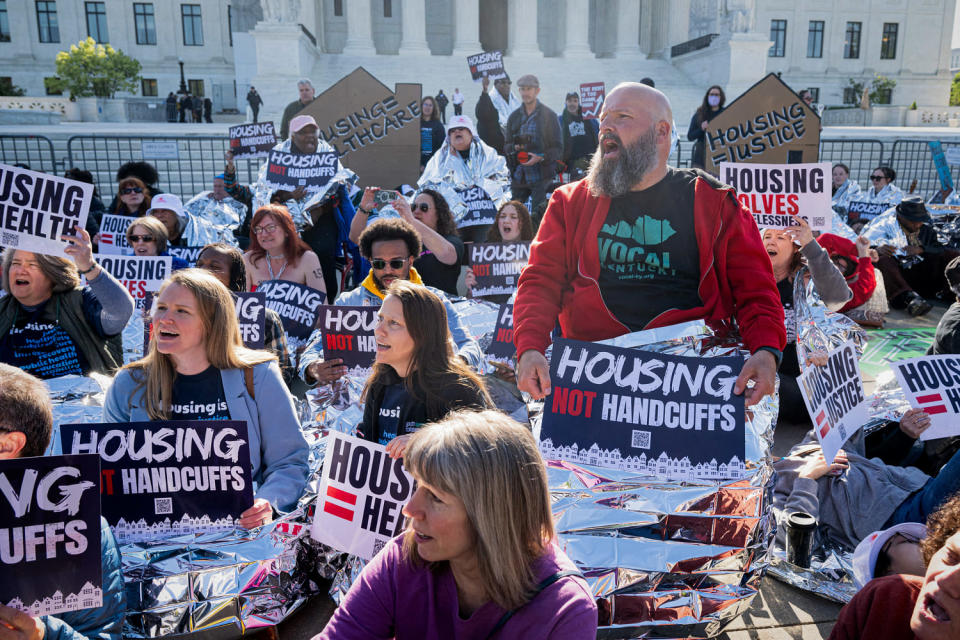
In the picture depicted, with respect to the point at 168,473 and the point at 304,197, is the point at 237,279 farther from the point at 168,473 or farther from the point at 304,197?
the point at 304,197

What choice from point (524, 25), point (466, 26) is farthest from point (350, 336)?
point (524, 25)

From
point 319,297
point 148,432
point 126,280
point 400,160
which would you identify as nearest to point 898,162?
point 400,160

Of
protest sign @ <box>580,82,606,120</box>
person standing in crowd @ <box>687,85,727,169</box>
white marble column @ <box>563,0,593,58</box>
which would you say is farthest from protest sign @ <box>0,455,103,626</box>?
white marble column @ <box>563,0,593,58</box>

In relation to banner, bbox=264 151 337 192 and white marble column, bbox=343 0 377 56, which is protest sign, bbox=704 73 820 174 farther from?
white marble column, bbox=343 0 377 56

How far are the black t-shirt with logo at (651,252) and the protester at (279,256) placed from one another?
315cm

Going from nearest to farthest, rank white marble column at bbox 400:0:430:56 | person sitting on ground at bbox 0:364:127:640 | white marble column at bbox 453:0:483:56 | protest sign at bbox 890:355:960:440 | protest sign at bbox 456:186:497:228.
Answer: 1. person sitting on ground at bbox 0:364:127:640
2. protest sign at bbox 890:355:960:440
3. protest sign at bbox 456:186:497:228
4. white marble column at bbox 400:0:430:56
5. white marble column at bbox 453:0:483:56

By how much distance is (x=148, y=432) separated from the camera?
2672 mm

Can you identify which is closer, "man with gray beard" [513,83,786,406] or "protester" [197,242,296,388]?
"man with gray beard" [513,83,786,406]

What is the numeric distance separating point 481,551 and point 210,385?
176cm

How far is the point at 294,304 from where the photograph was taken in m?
5.41

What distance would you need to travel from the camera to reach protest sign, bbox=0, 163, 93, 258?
3.74 m

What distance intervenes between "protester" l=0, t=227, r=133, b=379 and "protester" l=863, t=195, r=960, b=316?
8161 millimetres

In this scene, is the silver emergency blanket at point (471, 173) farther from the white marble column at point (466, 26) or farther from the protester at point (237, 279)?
the white marble column at point (466, 26)

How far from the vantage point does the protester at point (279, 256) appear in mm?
5559
